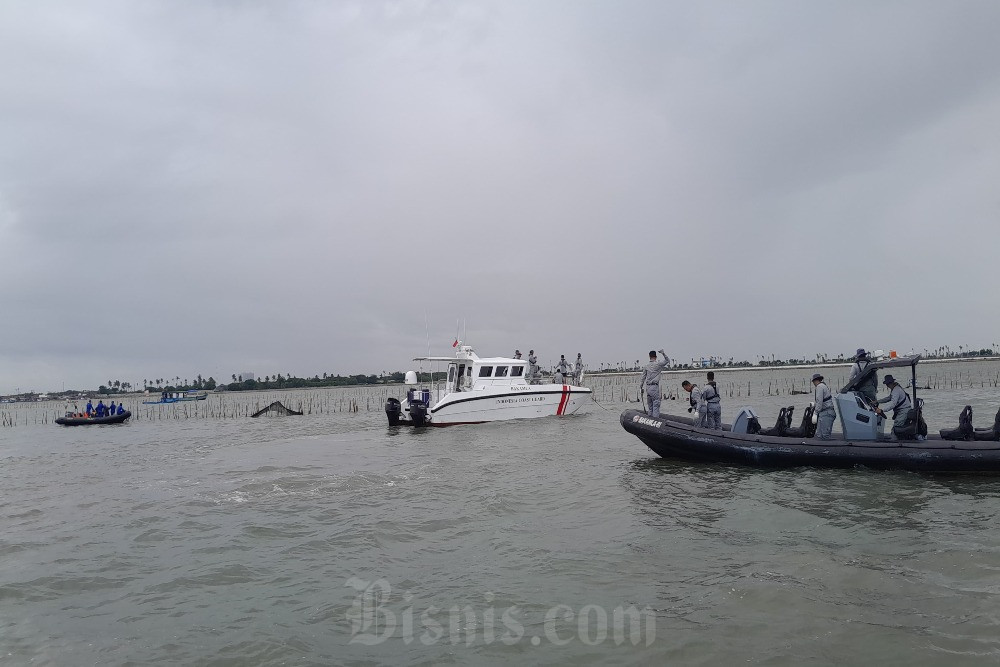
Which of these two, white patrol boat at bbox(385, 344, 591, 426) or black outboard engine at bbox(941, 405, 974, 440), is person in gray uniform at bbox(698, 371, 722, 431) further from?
white patrol boat at bbox(385, 344, 591, 426)

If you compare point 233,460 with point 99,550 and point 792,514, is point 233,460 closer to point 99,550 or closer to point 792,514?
point 99,550

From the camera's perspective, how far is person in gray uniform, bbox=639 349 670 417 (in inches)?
547

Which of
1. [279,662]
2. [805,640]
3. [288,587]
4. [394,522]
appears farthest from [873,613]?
[394,522]

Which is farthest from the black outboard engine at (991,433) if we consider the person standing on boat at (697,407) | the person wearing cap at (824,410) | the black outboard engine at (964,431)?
the person standing on boat at (697,407)

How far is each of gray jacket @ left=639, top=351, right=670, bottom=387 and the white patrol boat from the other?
975cm

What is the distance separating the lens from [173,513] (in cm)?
1023

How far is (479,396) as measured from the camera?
75.6 ft

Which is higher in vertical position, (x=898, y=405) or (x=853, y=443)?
(x=898, y=405)

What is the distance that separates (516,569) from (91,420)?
40010 millimetres

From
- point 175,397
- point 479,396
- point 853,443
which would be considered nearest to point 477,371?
point 479,396

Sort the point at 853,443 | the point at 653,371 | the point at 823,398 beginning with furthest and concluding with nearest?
the point at 653,371, the point at 823,398, the point at 853,443

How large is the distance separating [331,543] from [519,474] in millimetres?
5209

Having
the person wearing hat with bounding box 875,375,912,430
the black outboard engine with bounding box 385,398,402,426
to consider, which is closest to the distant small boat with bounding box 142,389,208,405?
the black outboard engine with bounding box 385,398,402,426

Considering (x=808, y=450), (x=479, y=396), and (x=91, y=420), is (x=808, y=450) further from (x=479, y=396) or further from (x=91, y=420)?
(x=91, y=420)
